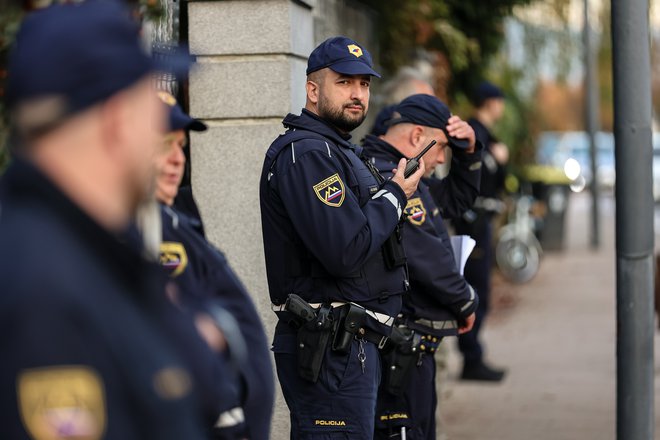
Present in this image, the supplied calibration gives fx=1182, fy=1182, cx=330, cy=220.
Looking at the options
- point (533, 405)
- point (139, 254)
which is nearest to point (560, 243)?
point (533, 405)

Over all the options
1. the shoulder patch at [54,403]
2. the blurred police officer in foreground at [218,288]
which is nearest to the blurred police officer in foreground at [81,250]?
the shoulder patch at [54,403]

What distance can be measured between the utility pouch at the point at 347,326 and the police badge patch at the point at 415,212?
71 cm

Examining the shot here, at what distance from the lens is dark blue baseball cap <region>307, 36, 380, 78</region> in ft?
14.5

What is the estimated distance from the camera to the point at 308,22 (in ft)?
19.0

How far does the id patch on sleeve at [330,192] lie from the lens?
407 cm

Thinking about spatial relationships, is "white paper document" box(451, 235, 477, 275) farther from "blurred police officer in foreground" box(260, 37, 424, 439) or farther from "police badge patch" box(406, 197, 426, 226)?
"blurred police officer in foreground" box(260, 37, 424, 439)

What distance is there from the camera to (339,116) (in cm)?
440

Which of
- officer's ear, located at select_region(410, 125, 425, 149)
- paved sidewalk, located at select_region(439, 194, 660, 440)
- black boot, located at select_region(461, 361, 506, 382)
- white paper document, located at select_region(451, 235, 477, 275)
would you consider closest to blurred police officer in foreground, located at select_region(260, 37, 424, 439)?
officer's ear, located at select_region(410, 125, 425, 149)

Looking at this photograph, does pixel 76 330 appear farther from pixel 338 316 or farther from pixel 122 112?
pixel 338 316

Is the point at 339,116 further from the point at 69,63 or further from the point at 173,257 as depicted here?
the point at 69,63

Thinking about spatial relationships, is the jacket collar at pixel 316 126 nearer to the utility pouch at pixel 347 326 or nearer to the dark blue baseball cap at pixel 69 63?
the utility pouch at pixel 347 326

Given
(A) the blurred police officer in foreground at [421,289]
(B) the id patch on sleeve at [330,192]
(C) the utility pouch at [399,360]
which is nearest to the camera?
(B) the id patch on sleeve at [330,192]

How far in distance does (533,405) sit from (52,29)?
7129 millimetres

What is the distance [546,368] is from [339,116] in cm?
585
